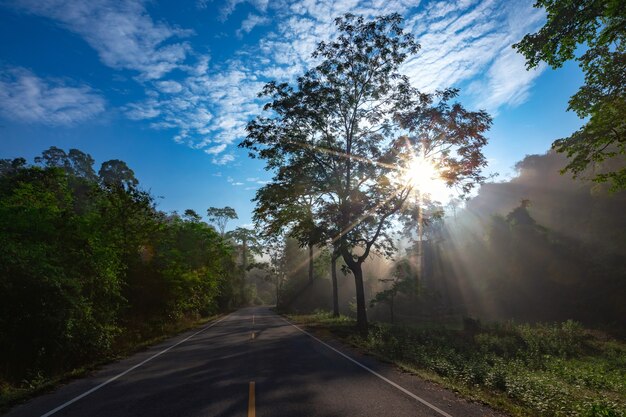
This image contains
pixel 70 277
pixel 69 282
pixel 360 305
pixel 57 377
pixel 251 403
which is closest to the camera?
pixel 251 403

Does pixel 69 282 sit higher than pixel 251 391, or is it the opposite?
pixel 69 282

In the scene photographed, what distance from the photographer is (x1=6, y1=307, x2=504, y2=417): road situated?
669cm

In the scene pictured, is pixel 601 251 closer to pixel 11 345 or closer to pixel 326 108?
pixel 326 108

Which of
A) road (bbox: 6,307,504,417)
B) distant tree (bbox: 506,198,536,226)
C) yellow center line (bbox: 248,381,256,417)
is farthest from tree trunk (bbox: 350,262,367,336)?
distant tree (bbox: 506,198,536,226)

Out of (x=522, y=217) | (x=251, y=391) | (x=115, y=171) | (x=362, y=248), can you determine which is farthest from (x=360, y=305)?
(x=115, y=171)

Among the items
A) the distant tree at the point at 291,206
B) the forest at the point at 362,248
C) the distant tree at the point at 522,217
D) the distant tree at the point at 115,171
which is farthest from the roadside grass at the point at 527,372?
the distant tree at the point at 115,171

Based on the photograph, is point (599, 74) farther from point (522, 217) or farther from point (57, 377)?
point (522, 217)

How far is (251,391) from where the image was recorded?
7.89 metres

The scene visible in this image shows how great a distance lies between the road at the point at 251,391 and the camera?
6691 millimetres

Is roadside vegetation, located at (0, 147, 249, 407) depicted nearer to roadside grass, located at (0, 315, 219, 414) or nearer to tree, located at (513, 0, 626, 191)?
roadside grass, located at (0, 315, 219, 414)

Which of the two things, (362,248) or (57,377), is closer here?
(57,377)

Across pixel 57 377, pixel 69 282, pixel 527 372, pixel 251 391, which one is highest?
pixel 69 282

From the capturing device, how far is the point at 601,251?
42125 mm

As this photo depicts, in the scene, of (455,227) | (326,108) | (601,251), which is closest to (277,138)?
(326,108)
